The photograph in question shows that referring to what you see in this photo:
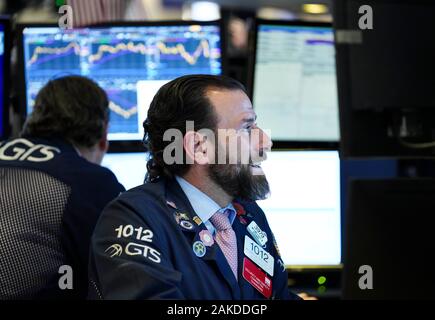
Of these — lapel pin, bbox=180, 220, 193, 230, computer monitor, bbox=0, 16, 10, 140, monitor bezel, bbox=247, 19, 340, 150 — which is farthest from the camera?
monitor bezel, bbox=247, 19, 340, 150

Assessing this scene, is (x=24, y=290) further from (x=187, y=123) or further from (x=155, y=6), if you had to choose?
(x=155, y=6)

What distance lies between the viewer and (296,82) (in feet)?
8.56

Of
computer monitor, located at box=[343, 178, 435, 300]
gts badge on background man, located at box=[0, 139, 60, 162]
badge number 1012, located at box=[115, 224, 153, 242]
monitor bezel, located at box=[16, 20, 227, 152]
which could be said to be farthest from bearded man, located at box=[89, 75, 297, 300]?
monitor bezel, located at box=[16, 20, 227, 152]

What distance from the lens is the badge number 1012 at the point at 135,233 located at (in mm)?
1500

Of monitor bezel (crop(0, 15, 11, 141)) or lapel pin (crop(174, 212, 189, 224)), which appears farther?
monitor bezel (crop(0, 15, 11, 141))

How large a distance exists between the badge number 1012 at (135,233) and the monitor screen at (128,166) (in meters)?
0.96

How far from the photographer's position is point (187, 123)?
5.76 feet

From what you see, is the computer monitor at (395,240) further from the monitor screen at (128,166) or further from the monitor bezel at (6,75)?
the monitor bezel at (6,75)

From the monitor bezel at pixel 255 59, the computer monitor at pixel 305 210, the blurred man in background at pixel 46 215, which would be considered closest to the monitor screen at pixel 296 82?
the monitor bezel at pixel 255 59

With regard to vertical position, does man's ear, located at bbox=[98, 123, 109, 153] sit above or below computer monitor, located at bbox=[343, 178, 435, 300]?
above

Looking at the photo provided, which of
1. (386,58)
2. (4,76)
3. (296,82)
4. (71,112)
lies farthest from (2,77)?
(386,58)

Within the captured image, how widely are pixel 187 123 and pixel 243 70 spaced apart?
112cm

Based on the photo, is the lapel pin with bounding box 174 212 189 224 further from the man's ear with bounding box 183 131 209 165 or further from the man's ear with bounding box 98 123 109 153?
the man's ear with bounding box 98 123 109 153

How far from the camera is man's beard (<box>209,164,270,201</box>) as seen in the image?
1752mm
